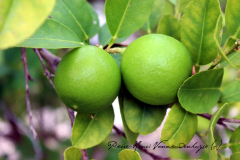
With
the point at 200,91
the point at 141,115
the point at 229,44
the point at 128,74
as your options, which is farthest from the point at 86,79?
the point at 229,44

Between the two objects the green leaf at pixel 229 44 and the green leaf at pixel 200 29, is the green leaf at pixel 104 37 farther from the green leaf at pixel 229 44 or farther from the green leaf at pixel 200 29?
the green leaf at pixel 229 44

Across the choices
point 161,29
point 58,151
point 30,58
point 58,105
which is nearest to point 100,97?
point 161,29

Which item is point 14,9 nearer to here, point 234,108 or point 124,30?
point 124,30

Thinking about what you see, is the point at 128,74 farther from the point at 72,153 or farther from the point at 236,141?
the point at 236,141

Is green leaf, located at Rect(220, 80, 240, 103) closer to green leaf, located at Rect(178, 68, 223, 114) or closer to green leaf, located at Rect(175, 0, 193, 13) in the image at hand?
green leaf, located at Rect(178, 68, 223, 114)

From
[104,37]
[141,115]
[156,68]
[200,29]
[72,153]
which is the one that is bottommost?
[72,153]
